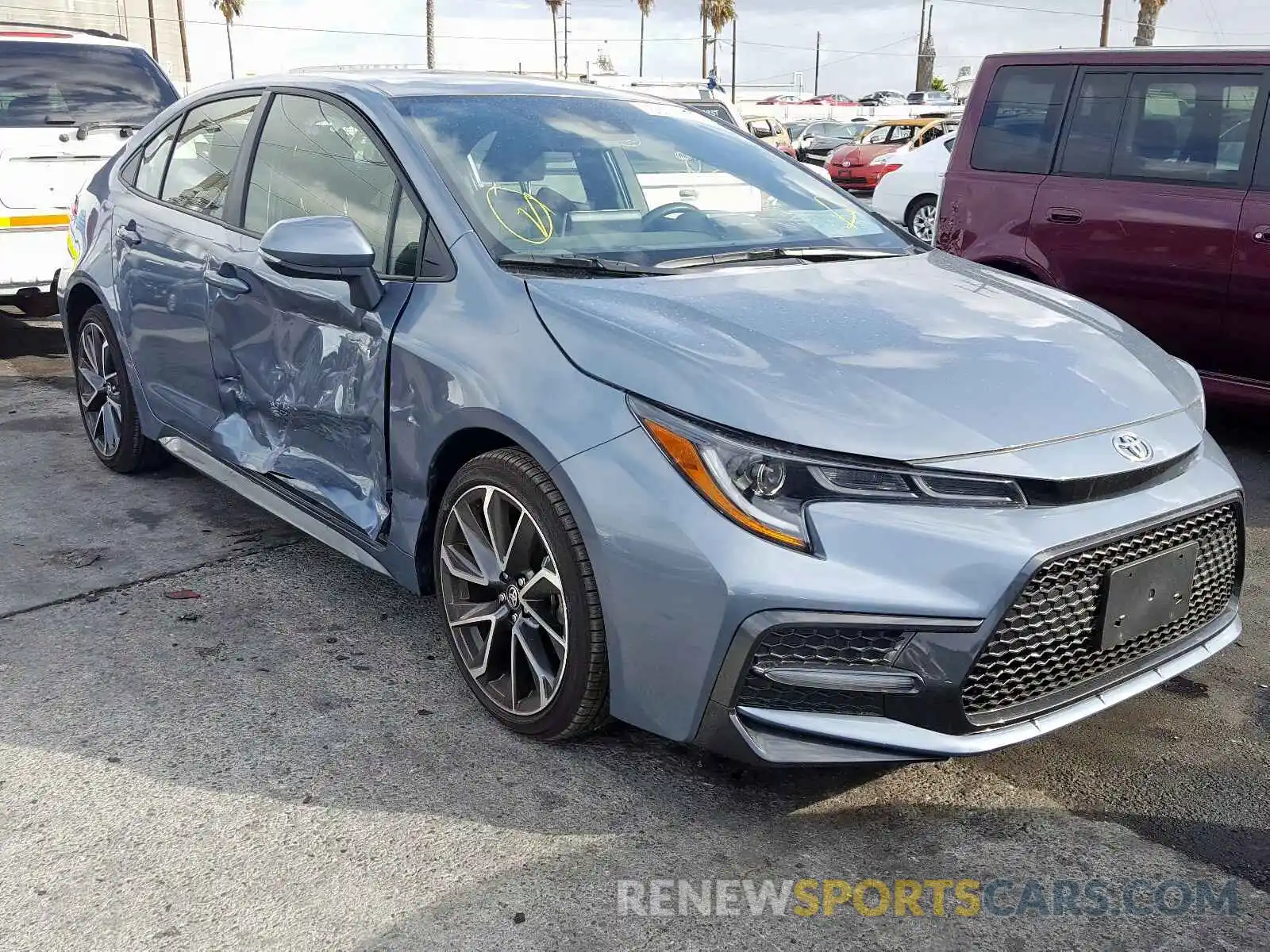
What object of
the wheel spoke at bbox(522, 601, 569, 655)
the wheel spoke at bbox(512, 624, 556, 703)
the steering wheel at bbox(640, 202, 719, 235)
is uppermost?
the steering wheel at bbox(640, 202, 719, 235)

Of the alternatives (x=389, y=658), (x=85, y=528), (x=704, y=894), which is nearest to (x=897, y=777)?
(x=704, y=894)

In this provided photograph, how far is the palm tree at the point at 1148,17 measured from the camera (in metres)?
52.7

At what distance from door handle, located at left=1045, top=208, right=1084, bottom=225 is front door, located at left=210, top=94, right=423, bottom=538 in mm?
3547

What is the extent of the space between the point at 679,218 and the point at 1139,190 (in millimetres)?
3008

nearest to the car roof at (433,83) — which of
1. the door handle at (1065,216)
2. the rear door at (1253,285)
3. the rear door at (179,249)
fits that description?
the rear door at (179,249)

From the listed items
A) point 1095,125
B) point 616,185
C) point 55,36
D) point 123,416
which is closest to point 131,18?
point 55,36

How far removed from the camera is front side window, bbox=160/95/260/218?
4.15 meters

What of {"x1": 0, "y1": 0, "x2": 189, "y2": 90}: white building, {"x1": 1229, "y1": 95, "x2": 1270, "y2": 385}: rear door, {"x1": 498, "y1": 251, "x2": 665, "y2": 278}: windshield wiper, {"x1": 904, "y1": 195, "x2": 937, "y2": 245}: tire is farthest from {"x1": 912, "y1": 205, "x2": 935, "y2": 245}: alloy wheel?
{"x1": 0, "y1": 0, "x2": 189, "y2": 90}: white building

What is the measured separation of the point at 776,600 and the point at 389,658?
4.93 ft

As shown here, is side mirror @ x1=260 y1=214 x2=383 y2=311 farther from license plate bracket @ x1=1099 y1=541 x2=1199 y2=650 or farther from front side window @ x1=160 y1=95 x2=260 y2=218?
license plate bracket @ x1=1099 y1=541 x2=1199 y2=650

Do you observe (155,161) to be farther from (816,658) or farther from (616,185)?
(816,658)

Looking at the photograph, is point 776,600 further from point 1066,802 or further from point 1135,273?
point 1135,273

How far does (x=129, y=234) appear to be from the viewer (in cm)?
465

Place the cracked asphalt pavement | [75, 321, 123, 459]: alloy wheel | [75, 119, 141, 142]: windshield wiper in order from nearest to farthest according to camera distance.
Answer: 1. the cracked asphalt pavement
2. [75, 321, 123, 459]: alloy wheel
3. [75, 119, 141, 142]: windshield wiper
